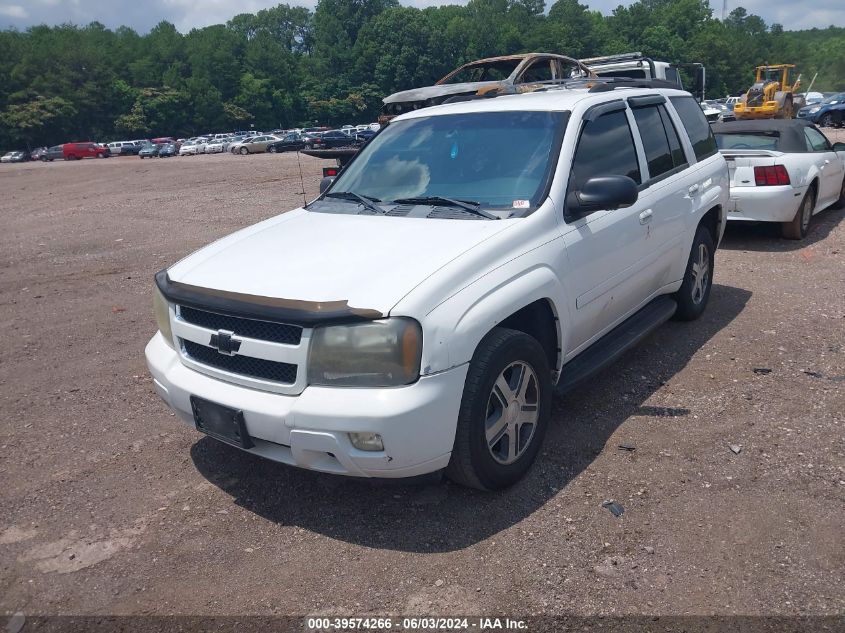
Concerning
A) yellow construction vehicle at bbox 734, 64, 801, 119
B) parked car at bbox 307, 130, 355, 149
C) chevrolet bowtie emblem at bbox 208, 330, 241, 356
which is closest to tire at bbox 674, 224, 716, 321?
chevrolet bowtie emblem at bbox 208, 330, 241, 356

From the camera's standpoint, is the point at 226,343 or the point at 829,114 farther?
the point at 829,114

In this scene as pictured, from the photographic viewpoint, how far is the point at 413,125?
15.9ft

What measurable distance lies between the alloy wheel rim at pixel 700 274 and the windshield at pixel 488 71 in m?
8.17

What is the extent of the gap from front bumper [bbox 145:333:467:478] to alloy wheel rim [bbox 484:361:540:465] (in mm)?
328

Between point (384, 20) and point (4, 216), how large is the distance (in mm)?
91570

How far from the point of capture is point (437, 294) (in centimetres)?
307

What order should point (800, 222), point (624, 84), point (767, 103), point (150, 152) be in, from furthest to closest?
point (150, 152)
point (767, 103)
point (800, 222)
point (624, 84)

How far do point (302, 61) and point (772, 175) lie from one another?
105m

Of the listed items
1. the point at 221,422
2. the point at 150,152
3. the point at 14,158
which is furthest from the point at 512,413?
the point at 14,158

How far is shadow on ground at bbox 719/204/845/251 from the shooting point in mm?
8831

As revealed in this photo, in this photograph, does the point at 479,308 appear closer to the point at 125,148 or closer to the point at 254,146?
the point at 254,146

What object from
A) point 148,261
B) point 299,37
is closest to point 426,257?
point 148,261

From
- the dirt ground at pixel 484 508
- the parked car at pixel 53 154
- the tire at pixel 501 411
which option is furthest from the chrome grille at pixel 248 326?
the parked car at pixel 53 154

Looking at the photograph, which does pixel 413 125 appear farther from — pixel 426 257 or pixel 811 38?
pixel 811 38
